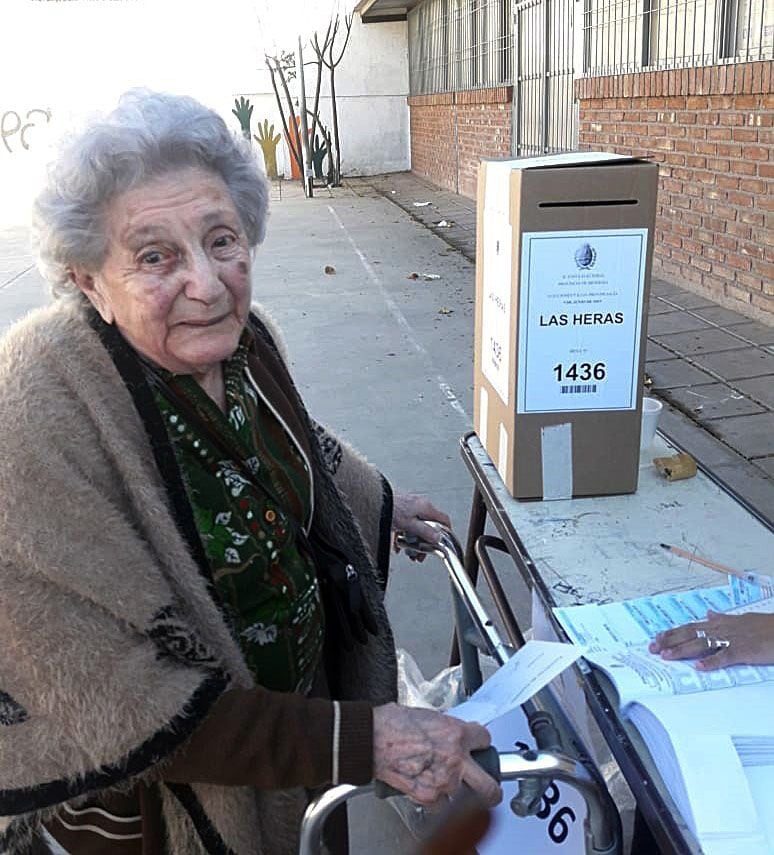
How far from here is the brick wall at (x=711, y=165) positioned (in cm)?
523

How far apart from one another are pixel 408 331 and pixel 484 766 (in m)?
5.37

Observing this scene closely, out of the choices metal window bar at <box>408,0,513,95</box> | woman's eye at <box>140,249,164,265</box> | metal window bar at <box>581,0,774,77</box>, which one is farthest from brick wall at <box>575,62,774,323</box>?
metal window bar at <box>408,0,513,95</box>

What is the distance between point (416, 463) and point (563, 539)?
2.57m

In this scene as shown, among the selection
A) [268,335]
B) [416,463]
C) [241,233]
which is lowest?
[416,463]

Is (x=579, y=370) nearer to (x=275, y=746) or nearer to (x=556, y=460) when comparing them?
(x=556, y=460)

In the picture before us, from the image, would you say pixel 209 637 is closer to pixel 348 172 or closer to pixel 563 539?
pixel 563 539

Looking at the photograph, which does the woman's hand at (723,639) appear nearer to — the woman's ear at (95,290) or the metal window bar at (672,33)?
the woman's ear at (95,290)

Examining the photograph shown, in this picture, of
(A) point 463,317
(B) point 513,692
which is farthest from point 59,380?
(A) point 463,317

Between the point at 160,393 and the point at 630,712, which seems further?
the point at 160,393

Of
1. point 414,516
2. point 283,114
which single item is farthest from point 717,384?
point 283,114

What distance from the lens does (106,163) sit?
1.23 metres

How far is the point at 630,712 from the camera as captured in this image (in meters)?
1.10

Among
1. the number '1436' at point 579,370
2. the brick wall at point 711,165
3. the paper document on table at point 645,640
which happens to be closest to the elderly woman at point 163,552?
the paper document on table at point 645,640

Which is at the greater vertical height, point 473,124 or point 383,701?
point 473,124
